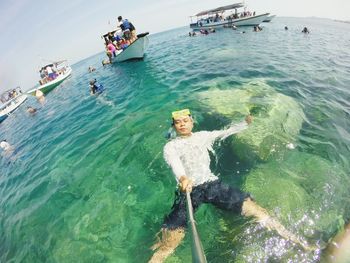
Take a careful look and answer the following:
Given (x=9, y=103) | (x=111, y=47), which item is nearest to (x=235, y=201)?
(x=111, y=47)

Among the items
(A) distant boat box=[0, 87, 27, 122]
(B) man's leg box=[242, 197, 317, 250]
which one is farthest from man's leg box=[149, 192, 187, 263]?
(A) distant boat box=[0, 87, 27, 122]

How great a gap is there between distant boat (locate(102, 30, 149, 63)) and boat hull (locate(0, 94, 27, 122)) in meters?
16.8

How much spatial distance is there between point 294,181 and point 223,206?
88.6 inches

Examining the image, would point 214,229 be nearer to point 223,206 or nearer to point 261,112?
point 223,206

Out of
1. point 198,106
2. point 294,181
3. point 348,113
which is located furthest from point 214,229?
point 348,113

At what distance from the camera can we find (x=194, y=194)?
195 inches

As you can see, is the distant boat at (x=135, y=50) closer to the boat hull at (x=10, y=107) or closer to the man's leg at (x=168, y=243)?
the boat hull at (x=10, y=107)

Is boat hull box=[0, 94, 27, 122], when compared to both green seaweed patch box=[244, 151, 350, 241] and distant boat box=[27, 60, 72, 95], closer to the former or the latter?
distant boat box=[27, 60, 72, 95]

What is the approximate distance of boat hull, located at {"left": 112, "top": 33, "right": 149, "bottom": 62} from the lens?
27.2 metres

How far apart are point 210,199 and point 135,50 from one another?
26.2 meters

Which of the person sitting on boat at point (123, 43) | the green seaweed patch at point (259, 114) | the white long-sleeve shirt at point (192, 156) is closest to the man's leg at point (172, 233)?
the white long-sleeve shirt at point (192, 156)

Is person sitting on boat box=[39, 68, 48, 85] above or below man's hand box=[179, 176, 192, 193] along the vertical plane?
below

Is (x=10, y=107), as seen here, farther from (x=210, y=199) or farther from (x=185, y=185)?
(x=185, y=185)

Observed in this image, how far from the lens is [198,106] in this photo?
Result: 10.8m
